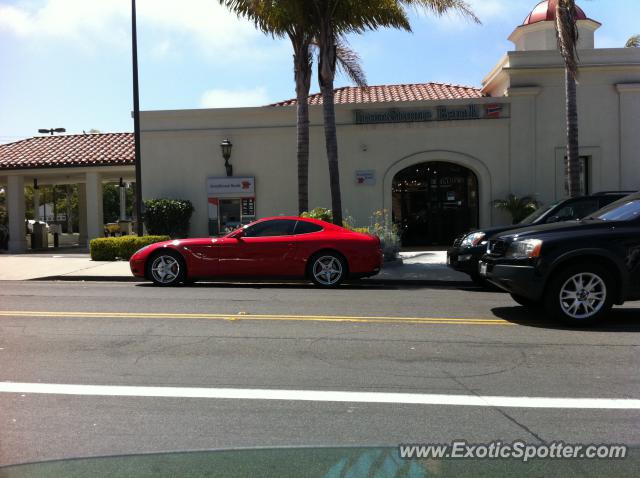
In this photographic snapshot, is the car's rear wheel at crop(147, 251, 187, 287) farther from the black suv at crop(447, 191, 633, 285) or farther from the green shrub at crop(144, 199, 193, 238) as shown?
the green shrub at crop(144, 199, 193, 238)

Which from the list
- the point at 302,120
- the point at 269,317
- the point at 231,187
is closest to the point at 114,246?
the point at 231,187

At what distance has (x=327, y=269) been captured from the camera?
1187 centimetres

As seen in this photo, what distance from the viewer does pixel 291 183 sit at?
19719 mm

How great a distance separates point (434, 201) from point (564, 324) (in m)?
12.5

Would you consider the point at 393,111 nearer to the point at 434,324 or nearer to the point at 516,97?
the point at 516,97

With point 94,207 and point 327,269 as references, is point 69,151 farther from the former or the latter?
point 327,269

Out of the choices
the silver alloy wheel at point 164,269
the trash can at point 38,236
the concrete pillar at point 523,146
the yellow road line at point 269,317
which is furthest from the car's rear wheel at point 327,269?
the trash can at point 38,236

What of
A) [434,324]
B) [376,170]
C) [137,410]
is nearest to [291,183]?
[376,170]

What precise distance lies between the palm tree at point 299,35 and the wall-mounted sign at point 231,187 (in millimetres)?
3299

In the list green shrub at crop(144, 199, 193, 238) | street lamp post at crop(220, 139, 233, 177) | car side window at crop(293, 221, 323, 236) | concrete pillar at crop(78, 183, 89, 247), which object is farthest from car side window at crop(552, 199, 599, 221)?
concrete pillar at crop(78, 183, 89, 247)

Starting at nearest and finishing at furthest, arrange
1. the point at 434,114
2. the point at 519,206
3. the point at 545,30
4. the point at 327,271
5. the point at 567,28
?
the point at 327,271 → the point at 567,28 → the point at 519,206 → the point at 434,114 → the point at 545,30

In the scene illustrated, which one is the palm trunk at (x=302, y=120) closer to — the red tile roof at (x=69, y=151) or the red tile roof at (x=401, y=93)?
the red tile roof at (x=401, y=93)

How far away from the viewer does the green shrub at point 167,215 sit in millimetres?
19234

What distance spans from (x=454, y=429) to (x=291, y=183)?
15907mm
